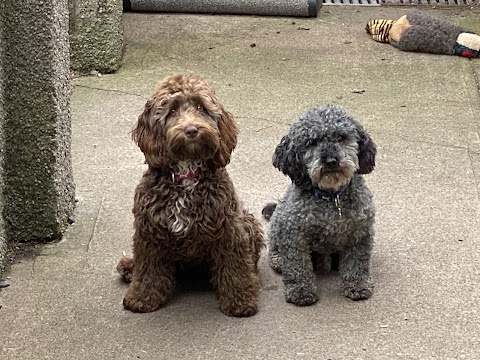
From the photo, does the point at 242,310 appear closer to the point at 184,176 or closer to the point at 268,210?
the point at 184,176

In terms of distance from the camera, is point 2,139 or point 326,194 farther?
point 2,139

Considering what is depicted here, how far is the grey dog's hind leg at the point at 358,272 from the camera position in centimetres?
437

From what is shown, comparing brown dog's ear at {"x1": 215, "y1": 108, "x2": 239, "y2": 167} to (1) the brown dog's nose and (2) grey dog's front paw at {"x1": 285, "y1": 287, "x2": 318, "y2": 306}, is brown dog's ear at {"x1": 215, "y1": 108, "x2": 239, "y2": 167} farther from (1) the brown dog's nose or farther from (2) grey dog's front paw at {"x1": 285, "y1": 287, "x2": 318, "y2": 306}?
(2) grey dog's front paw at {"x1": 285, "y1": 287, "x2": 318, "y2": 306}

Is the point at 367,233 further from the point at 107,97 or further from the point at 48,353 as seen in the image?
the point at 107,97

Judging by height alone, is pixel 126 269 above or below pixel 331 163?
below

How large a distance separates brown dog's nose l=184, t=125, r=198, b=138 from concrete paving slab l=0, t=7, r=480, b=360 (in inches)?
35.7

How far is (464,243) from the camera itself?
4.89 metres

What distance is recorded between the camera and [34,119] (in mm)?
4777

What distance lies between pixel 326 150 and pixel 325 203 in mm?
298

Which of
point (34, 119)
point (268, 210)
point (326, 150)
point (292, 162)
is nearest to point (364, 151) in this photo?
point (326, 150)

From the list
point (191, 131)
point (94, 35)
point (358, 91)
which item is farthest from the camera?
point (94, 35)

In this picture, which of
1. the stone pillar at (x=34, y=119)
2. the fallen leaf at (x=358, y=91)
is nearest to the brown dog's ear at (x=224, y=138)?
the stone pillar at (x=34, y=119)

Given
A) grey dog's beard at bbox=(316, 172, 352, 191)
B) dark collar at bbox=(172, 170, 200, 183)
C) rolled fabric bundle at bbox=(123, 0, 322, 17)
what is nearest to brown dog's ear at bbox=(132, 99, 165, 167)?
dark collar at bbox=(172, 170, 200, 183)

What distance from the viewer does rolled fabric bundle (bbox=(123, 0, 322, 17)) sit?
8.80 metres
